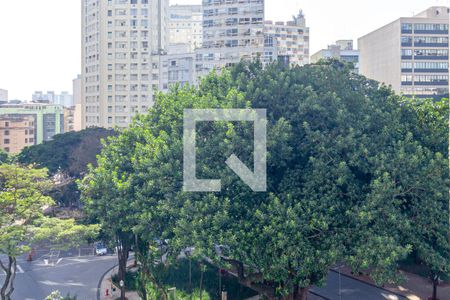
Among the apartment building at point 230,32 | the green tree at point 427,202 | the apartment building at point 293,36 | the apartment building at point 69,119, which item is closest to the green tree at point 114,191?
the green tree at point 427,202

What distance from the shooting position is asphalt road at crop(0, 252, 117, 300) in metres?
26.7

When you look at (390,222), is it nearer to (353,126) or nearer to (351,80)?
(353,126)

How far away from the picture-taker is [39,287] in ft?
90.8

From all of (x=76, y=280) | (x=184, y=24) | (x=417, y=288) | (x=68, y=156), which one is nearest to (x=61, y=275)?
(x=76, y=280)

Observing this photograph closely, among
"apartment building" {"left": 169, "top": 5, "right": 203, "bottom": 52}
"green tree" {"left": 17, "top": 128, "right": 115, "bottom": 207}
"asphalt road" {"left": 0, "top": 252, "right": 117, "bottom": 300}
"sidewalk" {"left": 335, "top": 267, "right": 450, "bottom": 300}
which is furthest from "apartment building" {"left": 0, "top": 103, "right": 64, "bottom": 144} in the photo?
"sidewalk" {"left": 335, "top": 267, "right": 450, "bottom": 300}

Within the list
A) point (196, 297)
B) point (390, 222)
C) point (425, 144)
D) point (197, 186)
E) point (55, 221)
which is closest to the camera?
point (390, 222)

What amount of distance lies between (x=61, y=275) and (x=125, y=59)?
125 ft

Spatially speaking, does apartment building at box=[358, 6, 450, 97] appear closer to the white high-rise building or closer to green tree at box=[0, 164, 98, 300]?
the white high-rise building

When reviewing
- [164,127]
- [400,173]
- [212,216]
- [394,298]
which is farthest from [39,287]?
[400,173]

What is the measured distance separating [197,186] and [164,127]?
13.5 ft

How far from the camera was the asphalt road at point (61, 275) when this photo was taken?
2673cm

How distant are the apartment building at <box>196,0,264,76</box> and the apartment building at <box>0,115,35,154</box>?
32015 millimetres

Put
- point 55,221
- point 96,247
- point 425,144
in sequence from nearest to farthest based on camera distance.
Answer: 1. point 425,144
2. point 55,221
3. point 96,247

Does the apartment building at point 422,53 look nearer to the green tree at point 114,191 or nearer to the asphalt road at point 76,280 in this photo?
the asphalt road at point 76,280
